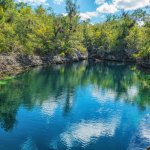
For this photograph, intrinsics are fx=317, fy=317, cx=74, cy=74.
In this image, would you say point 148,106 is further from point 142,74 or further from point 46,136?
point 142,74

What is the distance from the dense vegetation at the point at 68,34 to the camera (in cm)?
11881

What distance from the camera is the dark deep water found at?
142ft

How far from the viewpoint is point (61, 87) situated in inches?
3204

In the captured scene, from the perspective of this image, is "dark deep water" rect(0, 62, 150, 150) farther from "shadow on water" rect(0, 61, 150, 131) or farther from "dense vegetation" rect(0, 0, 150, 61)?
"dense vegetation" rect(0, 0, 150, 61)

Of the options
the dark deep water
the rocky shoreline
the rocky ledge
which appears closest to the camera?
the dark deep water

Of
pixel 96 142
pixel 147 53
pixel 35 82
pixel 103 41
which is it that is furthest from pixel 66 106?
pixel 103 41

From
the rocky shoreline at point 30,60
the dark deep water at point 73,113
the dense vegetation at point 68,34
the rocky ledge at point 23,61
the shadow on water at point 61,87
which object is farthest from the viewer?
the dense vegetation at point 68,34

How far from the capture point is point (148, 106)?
63688mm

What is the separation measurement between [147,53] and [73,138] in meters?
79.4

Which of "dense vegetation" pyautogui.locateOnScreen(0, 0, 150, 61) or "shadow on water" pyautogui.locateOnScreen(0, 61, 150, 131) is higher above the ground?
"dense vegetation" pyautogui.locateOnScreen(0, 0, 150, 61)

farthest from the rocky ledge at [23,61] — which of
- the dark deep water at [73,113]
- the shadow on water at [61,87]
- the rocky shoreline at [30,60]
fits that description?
the dark deep water at [73,113]

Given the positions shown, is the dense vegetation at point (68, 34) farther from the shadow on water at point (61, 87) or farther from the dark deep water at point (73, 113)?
the dark deep water at point (73, 113)

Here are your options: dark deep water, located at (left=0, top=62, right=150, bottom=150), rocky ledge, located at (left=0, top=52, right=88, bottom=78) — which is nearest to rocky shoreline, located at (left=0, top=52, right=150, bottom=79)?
rocky ledge, located at (left=0, top=52, right=88, bottom=78)

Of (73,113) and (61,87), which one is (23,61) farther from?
(73,113)
